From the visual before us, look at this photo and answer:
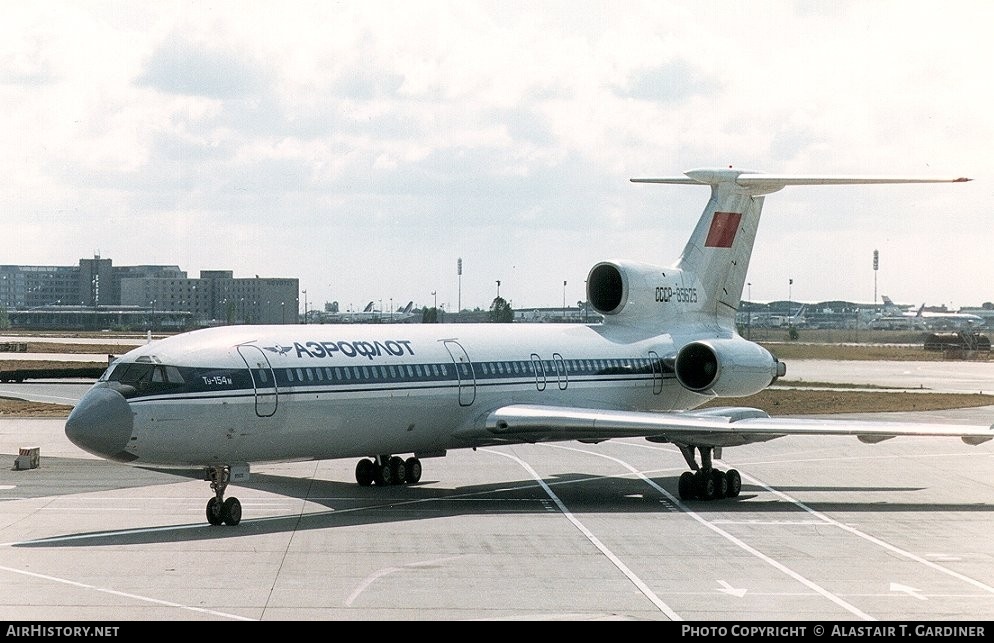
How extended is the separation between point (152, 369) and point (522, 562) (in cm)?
762

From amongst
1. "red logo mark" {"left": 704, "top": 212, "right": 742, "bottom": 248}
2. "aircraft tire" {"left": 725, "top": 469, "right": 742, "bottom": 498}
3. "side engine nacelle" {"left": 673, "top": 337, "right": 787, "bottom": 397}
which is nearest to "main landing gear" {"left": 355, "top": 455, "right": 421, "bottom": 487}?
"aircraft tire" {"left": 725, "top": 469, "right": 742, "bottom": 498}

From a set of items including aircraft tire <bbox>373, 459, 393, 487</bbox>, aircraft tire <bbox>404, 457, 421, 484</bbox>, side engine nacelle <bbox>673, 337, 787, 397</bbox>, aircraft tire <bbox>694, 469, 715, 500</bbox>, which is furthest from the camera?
side engine nacelle <bbox>673, 337, 787, 397</bbox>

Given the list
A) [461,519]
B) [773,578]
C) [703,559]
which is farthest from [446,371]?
[773,578]

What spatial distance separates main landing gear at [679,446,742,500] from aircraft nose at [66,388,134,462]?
39.2 feet

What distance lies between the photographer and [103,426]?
855 inches

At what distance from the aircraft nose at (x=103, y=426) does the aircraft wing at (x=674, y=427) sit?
28.5 ft

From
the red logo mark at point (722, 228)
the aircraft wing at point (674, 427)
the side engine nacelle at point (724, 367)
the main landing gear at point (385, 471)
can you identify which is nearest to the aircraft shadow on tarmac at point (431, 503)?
the main landing gear at point (385, 471)

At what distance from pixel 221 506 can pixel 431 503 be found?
5.13 m

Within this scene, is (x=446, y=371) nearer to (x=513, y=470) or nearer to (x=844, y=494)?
(x=513, y=470)

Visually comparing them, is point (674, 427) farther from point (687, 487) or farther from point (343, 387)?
point (343, 387)

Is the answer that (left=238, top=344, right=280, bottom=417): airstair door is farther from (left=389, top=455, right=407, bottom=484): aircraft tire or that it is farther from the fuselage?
(left=389, top=455, right=407, bottom=484): aircraft tire

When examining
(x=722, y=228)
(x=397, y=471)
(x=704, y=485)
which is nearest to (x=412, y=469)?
(x=397, y=471)

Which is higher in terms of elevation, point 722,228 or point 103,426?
point 722,228

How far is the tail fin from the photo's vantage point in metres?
35.1
